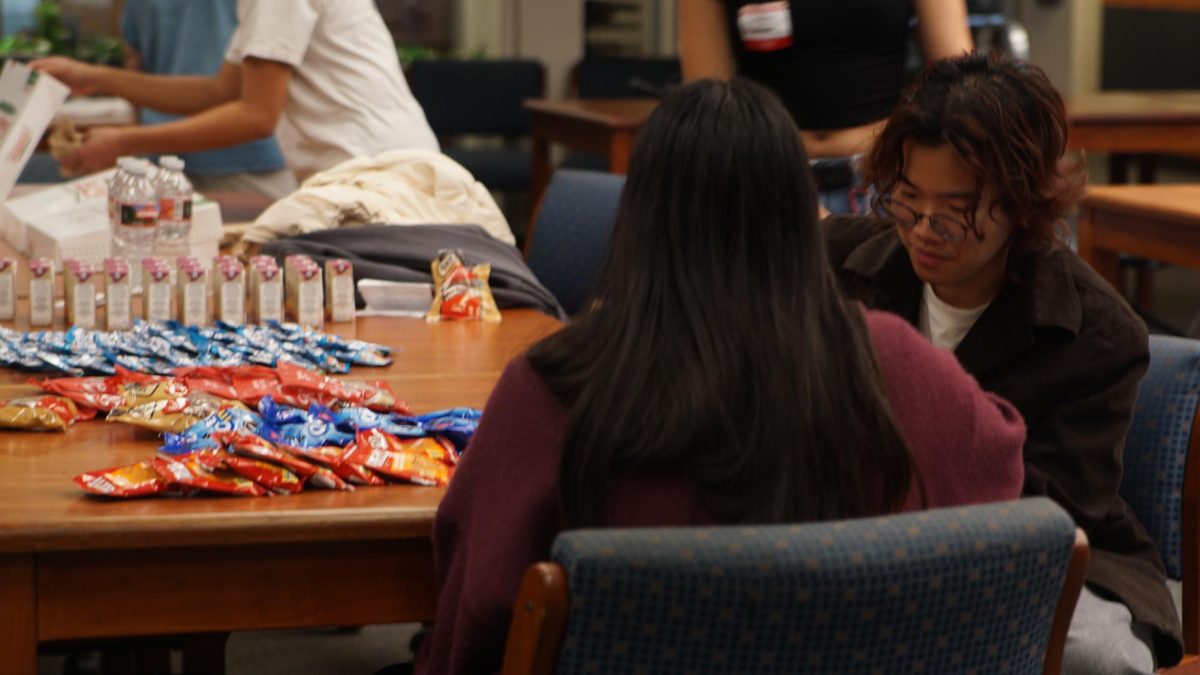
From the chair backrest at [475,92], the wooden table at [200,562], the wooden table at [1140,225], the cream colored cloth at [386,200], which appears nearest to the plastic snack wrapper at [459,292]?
the cream colored cloth at [386,200]

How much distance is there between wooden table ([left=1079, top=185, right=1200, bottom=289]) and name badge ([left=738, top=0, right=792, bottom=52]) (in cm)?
128

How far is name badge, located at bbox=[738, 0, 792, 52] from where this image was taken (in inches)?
105

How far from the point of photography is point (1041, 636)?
3.98 ft

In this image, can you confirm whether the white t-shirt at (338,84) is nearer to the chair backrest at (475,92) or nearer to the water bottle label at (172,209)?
the water bottle label at (172,209)

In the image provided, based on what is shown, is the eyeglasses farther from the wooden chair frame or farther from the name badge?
the name badge

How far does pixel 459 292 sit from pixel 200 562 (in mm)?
1088

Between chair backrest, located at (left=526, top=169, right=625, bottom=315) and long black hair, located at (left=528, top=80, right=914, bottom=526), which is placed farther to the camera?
chair backrest, located at (left=526, top=169, right=625, bottom=315)

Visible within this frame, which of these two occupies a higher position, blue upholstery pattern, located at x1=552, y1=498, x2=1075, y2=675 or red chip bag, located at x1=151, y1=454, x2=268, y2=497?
blue upholstery pattern, located at x1=552, y1=498, x2=1075, y2=675

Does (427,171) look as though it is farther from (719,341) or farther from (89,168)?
(719,341)

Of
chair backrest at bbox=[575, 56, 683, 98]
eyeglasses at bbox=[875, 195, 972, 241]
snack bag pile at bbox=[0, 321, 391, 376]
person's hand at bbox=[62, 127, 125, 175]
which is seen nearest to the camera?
eyeglasses at bbox=[875, 195, 972, 241]

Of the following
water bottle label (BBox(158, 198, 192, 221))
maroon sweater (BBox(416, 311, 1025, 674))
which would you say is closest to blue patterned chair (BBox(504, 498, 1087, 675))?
maroon sweater (BBox(416, 311, 1025, 674))

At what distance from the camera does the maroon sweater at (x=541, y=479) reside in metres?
1.25

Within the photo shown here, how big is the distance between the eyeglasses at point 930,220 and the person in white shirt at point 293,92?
1.61 metres

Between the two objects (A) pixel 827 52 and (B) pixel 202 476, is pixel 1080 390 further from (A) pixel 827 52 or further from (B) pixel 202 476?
(A) pixel 827 52
